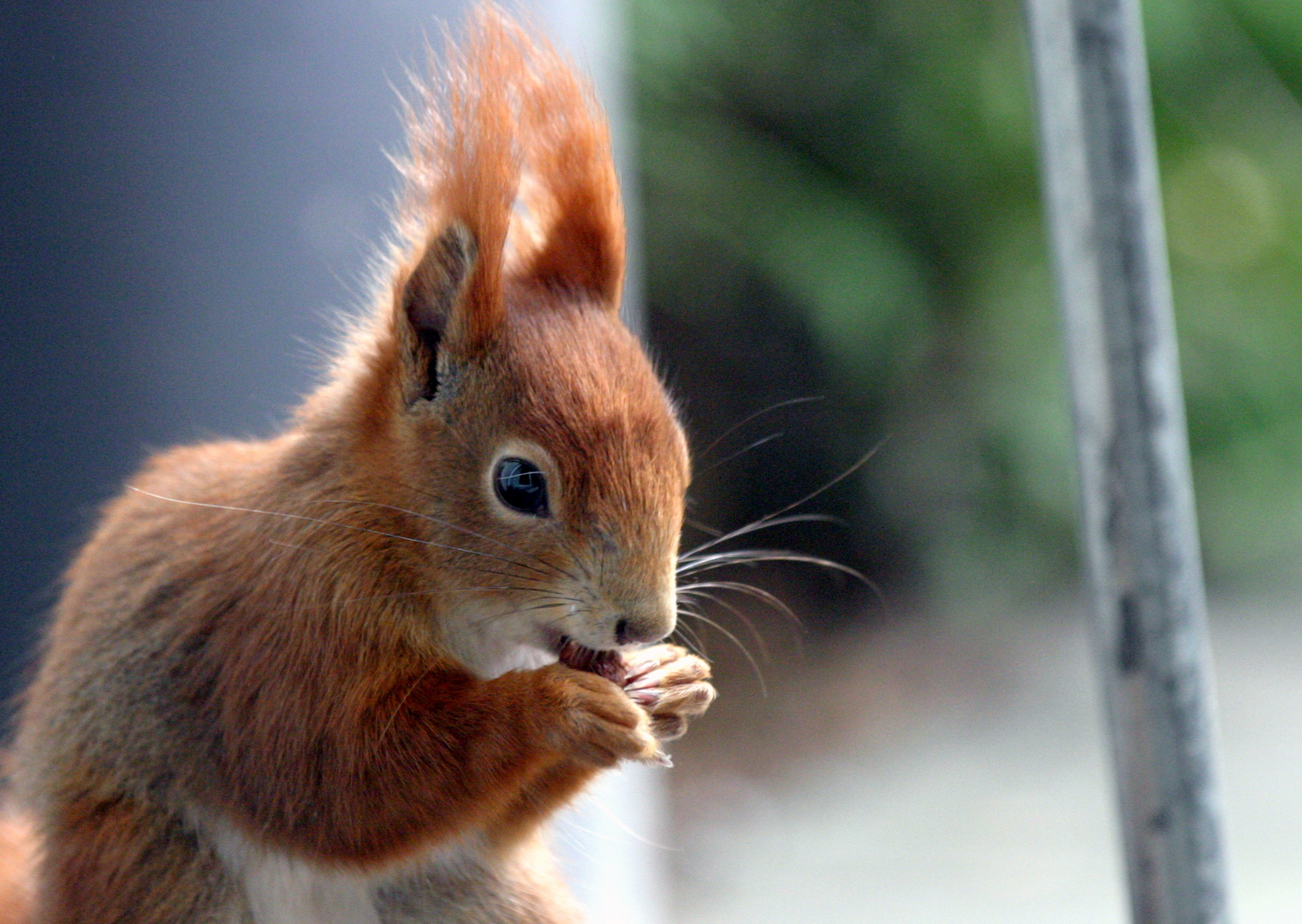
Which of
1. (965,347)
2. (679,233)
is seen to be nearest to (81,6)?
(679,233)

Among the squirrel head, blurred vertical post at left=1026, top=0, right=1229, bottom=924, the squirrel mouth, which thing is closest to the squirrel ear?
the squirrel head

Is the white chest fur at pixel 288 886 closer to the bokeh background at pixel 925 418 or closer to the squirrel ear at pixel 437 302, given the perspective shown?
the squirrel ear at pixel 437 302

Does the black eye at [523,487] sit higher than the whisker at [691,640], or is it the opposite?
Result: the black eye at [523,487]

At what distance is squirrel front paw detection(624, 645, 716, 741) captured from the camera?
1.65 feet

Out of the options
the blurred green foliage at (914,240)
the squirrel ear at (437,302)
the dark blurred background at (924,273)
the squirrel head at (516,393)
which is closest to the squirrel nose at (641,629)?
the squirrel head at (516,393)

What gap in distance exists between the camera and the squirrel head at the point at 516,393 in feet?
1.63

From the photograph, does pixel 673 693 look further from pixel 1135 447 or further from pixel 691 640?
pixel 1135 447

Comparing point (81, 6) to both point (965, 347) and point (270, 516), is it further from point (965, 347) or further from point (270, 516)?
point (965, 347)

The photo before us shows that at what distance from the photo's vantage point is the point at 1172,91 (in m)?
1.91

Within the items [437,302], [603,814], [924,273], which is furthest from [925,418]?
[437,302]

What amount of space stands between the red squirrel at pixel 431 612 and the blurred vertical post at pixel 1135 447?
0.54 feet

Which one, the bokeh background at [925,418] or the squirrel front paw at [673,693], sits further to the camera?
the bokeh background at [925,418]

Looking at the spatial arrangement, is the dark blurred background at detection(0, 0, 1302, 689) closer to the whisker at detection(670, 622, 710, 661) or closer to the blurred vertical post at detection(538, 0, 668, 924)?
the blurred vertical post at detection(538, 0, 668, 924)

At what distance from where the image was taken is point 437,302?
548 millimetres
